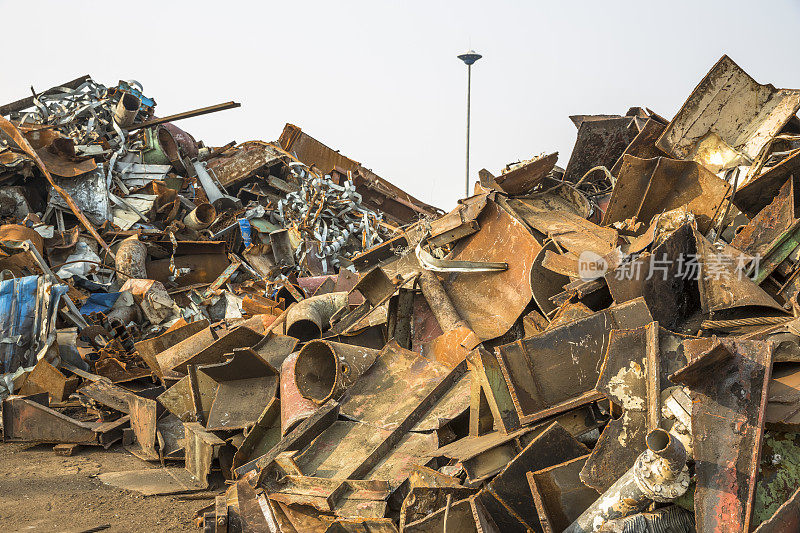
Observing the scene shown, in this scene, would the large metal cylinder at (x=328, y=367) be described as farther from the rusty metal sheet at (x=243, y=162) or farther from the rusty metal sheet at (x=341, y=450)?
the rusty metal sheet at (x=243, y=162)

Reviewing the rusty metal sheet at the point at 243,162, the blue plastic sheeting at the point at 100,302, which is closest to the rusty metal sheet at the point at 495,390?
the blue plastic sheeting at the point at 100,302

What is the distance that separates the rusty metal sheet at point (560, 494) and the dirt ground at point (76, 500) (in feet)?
7.09

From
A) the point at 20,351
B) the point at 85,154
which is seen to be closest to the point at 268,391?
the point at 20,351

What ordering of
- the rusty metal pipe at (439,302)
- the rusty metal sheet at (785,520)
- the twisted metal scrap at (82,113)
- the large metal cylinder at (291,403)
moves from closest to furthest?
the rusty metal sheet at (785,520) → the large metal cylinder at (291,403) → the rusty metal pipe at (439,302) → the twisted metal scrap at (82,113)

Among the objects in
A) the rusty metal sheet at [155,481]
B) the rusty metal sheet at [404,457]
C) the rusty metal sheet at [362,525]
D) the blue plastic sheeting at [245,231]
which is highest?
the blue plastic sheeting at [245,231]

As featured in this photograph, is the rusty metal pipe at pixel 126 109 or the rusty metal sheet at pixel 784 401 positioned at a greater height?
the rusty metal pipe at pixel 126 109

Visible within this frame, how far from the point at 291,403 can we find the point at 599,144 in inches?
157

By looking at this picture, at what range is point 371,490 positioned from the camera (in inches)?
135

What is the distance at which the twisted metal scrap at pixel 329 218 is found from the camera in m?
11.1

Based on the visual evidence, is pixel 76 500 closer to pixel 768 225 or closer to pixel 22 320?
pixel 22 320

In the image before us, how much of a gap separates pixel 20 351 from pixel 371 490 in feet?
16.3

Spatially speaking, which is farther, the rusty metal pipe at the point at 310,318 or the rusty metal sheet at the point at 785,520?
the rusty metal pipe at the point at 310,318

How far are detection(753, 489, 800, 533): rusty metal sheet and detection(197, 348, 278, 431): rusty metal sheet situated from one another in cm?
338

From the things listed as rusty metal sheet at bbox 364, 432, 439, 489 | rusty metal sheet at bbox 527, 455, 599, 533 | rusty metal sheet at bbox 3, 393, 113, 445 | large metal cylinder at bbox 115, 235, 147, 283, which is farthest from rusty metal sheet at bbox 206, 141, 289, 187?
rusty metal sheet at bbox 527, 455, 599, 533
